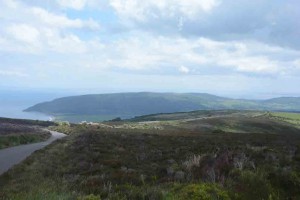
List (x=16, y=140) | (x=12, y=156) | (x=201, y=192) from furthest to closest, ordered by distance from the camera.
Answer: (x=16, y=140) → (x=12, y=156) → (x=201, y=192)

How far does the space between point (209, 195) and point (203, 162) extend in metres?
→ 5.50

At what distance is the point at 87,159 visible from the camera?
22656 millimetres

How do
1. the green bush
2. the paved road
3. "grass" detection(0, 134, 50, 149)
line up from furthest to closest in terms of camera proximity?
"grass" detection(0, 134, 50, 149)
the paved road
the green bush

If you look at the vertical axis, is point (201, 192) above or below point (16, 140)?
above

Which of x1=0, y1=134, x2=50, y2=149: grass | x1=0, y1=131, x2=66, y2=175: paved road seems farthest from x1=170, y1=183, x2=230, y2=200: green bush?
x1=0, y1=134, x2=50, y2=149: grass

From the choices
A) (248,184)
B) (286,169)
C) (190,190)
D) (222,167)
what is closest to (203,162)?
(222,167)

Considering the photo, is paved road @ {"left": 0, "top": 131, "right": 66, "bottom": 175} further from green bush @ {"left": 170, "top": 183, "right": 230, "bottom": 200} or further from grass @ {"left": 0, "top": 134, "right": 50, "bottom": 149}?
green bush @ {"left": 170, "top": 183, "right": 230, "bottom": 200}

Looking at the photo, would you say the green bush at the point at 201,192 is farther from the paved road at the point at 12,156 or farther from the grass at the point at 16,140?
the grass at the point at 16,140

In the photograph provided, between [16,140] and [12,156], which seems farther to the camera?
[16,140]

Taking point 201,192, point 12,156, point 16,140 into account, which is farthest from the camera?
point 16,140

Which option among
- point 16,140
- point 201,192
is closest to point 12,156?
point 16,140

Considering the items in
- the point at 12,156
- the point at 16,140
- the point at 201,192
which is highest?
the point at 201,192

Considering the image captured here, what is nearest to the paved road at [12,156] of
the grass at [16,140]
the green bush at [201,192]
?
the grass at [16,140]

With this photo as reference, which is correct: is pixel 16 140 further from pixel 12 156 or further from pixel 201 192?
pixel 201 192
